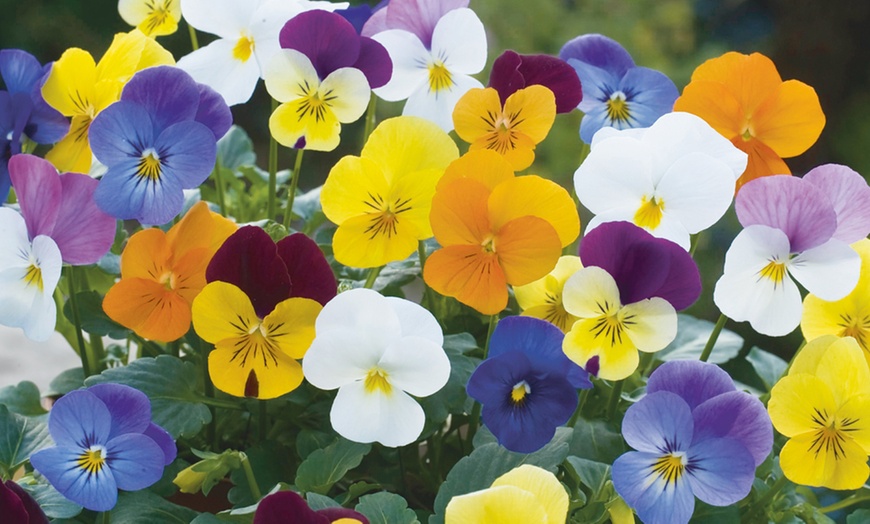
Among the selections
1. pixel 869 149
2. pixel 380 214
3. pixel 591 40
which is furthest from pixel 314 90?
pixel 869 149

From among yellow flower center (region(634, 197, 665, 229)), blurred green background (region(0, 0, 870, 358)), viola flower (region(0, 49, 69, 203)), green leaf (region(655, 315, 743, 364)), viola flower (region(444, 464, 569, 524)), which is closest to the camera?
viola flower (region(444, 464, 569, 524))

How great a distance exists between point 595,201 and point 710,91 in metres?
0.10

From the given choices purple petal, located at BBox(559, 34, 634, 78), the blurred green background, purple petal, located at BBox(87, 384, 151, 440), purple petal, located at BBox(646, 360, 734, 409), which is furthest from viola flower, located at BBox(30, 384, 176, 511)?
the blurred green background

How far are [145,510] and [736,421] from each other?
27 cm

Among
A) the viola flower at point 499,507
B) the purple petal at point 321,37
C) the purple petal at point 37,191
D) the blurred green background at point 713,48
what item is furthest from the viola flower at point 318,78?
the blurred green background at point 713,48

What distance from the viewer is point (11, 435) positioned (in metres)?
0.50

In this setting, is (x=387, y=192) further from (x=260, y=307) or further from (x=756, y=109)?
(x=756, y=109)

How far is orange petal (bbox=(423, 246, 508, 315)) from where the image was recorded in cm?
44

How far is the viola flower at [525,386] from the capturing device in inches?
16.8

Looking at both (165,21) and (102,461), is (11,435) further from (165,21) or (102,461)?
(165,21)

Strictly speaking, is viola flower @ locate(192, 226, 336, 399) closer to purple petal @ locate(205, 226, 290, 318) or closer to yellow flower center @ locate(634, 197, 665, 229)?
purple petal @ locate(205, 226, 290, 318)

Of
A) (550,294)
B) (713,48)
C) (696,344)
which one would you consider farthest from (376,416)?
(713,48)

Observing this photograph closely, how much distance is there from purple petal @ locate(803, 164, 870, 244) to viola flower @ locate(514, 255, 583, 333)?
0.12 meters

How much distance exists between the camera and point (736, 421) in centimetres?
40
